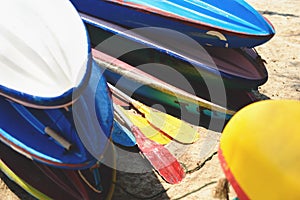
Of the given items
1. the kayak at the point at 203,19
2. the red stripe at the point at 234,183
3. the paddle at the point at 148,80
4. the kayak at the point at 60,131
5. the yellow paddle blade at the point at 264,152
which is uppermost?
the yellow paddle blade at the point at 264,152

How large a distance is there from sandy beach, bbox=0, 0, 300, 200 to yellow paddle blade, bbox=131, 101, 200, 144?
4.0 inches

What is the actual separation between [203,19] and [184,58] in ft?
1.41

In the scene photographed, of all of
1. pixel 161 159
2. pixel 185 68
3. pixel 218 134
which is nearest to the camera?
pixel 161 159

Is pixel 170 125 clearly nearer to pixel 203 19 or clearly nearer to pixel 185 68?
pixel 185 68

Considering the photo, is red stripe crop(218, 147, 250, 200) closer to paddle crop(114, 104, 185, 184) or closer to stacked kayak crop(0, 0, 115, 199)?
stacked kayak crop(0, 0, 115, 199)

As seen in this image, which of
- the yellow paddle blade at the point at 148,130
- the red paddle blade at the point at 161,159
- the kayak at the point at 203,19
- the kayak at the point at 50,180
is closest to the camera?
the kayak at the point at 50,180

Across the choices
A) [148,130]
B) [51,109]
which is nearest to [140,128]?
[148,130]

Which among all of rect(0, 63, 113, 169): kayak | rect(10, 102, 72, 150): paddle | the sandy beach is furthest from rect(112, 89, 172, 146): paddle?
rect(10, 102, 72, 150): paddle

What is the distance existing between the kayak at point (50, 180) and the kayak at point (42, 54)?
60cm

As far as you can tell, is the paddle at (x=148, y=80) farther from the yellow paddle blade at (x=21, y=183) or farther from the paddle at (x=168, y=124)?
the yellow paddle blade at (x=21, y=183)

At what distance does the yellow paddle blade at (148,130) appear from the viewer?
425cm

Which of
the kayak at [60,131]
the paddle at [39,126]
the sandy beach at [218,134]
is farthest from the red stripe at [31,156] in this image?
the sandy beach at [218,134]

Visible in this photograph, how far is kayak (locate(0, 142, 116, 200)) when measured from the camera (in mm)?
3436

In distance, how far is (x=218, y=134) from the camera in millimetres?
4422
